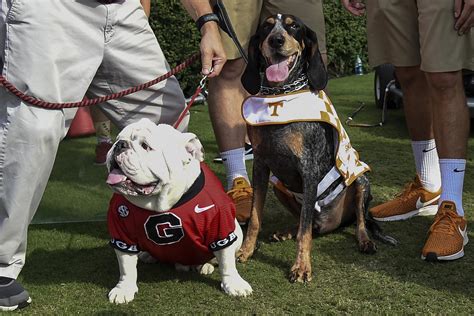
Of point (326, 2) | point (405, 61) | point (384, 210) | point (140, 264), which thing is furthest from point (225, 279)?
point (326, 2)

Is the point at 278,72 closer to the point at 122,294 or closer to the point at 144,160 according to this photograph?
the point at 144,160

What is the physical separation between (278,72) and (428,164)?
1263 mm

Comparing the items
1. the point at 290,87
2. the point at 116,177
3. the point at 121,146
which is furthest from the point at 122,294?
the point at 290,87

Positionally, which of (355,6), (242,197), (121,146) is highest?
(355,6)

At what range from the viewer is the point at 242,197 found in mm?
3898

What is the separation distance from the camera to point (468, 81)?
604 cm

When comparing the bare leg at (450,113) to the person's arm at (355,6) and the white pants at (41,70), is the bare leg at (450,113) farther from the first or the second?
the white pants at (41,70)

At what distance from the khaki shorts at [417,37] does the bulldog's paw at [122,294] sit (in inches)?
72.4

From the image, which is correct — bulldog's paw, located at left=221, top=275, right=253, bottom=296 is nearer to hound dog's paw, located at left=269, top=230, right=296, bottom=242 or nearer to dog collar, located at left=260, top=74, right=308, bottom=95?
hound dog's paw, located at left=269, top=230, right=296, bottom=242

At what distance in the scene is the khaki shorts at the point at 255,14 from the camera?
3865 mm

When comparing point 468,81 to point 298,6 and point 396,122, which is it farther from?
point 298,6

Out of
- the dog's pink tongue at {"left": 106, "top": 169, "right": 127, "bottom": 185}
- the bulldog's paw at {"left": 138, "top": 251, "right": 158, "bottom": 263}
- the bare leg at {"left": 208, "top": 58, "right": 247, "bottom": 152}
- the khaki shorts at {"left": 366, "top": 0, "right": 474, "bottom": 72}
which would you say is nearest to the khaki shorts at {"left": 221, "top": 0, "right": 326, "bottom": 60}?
the bare leg at {"left": 208, "top": 58, "right": 247, "bottom": 152}

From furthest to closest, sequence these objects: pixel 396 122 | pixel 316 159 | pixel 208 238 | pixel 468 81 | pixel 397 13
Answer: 1. pixel 396 122
2. pixel 468 81
3. pixel 397 13
4. pixel 316 159
5. pixel 208 238

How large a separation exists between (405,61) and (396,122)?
3372 millimetres
